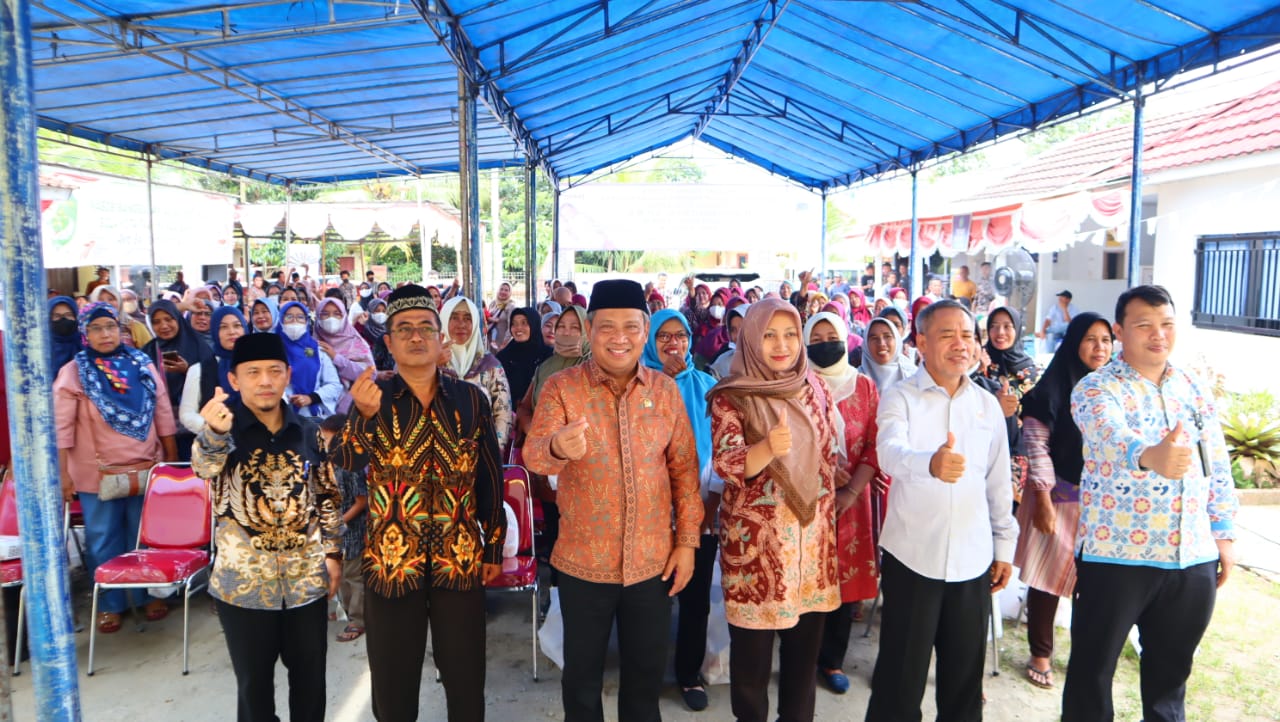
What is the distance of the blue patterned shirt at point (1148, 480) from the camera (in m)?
2.42

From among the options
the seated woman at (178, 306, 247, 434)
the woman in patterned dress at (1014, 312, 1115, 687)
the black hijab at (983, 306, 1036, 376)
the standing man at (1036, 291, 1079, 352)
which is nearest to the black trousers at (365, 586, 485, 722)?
the seated woman at (178, 306, 247, 434)

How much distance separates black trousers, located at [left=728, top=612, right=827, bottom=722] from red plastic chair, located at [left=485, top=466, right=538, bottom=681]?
45.6 inches

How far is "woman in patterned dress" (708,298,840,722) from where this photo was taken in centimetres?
249

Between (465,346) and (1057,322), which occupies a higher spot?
(1057,322)

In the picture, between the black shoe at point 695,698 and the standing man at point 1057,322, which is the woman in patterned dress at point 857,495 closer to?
the black shoe at point 695,698

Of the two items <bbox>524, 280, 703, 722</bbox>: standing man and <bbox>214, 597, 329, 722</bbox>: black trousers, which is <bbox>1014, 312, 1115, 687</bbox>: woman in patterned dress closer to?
<bbox>524, 280, 703, 722</bbox>: standing man

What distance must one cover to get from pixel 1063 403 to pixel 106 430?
4.46m

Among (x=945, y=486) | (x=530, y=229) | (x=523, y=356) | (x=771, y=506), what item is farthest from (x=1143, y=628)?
(x=530, y=229)

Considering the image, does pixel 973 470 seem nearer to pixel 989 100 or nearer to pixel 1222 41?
pixel 1222 41

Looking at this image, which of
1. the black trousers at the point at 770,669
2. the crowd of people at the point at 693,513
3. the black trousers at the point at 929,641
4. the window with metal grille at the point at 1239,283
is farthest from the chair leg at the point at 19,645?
the window with metal grille at the point at 1239,283

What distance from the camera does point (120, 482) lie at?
388 cm

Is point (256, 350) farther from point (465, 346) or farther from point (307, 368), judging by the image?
point (307, 368)

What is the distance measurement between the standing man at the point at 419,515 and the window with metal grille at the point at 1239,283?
8.49m

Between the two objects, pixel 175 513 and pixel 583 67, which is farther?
pixel 583 67
